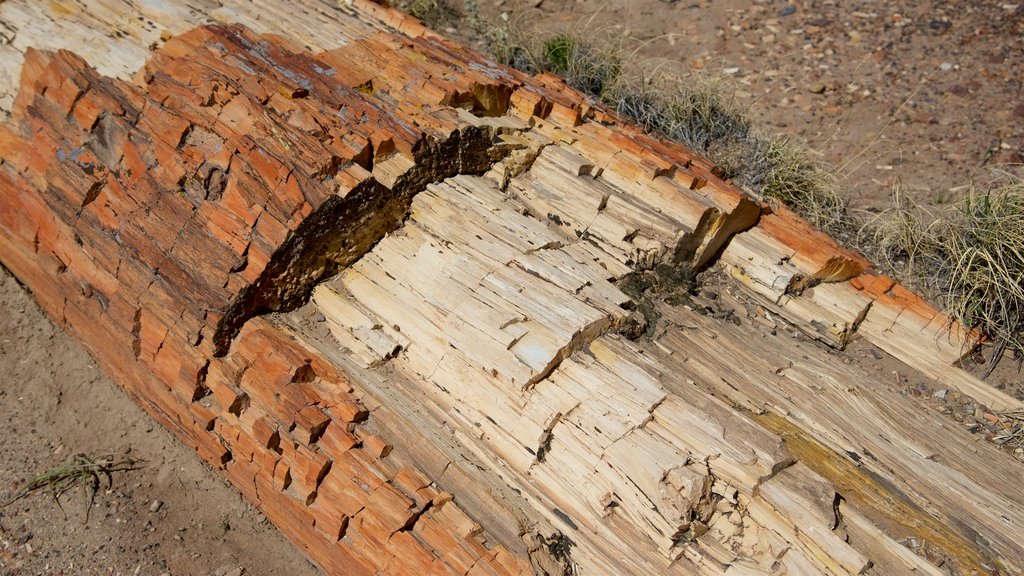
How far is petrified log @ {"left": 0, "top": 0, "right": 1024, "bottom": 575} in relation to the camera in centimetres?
305

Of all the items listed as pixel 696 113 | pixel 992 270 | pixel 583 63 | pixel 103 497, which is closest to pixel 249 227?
pixel 103 497

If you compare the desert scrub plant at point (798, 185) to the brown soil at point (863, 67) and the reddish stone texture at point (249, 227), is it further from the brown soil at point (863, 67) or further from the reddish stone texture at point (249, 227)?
the reddish stone texture at point (249, 227)

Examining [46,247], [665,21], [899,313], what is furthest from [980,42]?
[46,247]

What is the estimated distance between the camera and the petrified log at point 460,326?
10.0 ft

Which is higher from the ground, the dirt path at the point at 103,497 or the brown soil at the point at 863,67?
the brown soil at the point at 863,67

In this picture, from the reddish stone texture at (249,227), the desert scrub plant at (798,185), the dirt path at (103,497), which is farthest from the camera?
the desert scrub plant at (798,185)

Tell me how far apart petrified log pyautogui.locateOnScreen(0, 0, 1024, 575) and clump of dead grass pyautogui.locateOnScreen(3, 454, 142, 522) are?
28 centimetres

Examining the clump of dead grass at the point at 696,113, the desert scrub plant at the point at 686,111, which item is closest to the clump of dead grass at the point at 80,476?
the clump of dead grass at the point at 696,113

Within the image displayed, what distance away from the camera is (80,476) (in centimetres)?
363

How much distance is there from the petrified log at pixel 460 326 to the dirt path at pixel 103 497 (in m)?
0.15

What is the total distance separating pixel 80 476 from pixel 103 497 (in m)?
0.15

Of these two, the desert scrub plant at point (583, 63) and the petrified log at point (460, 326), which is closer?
the petrified log at point (460, 326)

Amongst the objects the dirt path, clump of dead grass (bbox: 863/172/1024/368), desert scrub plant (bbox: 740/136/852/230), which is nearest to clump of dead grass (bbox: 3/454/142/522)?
the dirt path

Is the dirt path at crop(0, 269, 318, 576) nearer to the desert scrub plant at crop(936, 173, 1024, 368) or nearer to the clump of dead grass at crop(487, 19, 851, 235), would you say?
the clump of dead grass at crop(487, 19, 851, 235)
